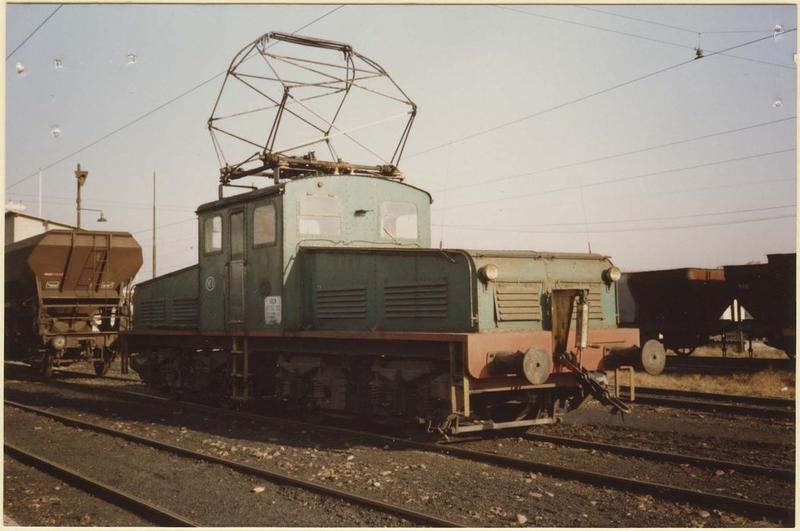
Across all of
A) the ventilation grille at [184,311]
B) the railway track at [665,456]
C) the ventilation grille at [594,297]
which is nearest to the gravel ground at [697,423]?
the railway track at [665,456]

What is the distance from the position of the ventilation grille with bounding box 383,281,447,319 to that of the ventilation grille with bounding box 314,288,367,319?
44cm

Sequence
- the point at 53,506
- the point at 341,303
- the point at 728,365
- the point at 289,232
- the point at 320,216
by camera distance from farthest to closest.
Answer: the point at 728,365
the point at 320,216
the point at 289,232
the point at 341,303
the point at 53,506

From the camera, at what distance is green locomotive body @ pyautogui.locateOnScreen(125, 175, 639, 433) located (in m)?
7.54

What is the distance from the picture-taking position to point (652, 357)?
796 cm

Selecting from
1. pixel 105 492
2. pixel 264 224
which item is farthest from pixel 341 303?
pixel 105 492

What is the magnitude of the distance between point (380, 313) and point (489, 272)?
1.68 m

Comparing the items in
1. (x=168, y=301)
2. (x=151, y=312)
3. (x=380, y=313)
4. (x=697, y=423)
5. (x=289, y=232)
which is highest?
(x=289, y=232)

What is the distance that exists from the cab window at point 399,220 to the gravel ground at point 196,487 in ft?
13.9

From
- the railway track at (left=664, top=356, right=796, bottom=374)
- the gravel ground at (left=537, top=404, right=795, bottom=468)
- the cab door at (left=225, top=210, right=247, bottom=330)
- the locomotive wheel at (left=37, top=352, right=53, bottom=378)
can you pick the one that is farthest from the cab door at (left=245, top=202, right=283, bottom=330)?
the railway track at (left=664, top=356, right=796, bottom=374)

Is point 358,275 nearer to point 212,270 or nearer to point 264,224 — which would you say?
point 264,224

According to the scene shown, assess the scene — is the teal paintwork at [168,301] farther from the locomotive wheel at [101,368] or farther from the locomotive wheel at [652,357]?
the locomotive wheel at [652,357]

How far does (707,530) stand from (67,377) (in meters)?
17.4

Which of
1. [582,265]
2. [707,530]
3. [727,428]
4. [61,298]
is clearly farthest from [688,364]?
[61,298]

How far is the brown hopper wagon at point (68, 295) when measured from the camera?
54.3ft
